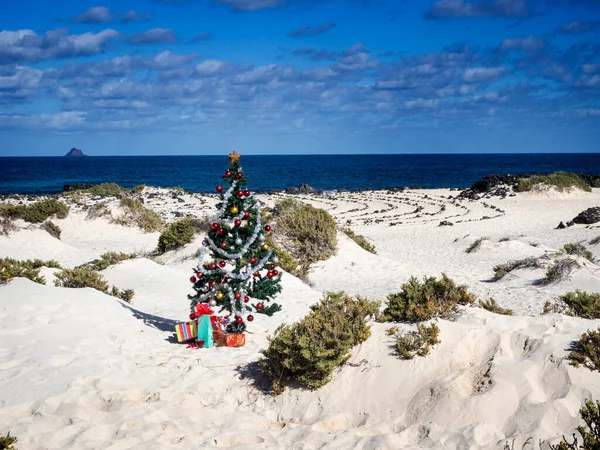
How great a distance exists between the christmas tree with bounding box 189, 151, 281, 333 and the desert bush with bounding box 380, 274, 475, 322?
183 cm

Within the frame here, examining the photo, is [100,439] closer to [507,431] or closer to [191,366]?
[191,366]

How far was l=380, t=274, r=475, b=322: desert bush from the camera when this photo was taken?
679 centimetres

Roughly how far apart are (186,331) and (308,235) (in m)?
8.46

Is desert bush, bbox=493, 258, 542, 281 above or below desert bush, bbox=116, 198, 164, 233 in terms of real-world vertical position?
below

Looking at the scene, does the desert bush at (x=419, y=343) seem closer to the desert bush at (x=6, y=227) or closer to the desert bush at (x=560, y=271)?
the desert bush at (x=560, y=271)

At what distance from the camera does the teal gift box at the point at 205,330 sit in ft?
25.3

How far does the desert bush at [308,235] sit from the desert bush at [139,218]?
323 inches

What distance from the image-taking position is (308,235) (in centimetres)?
1588

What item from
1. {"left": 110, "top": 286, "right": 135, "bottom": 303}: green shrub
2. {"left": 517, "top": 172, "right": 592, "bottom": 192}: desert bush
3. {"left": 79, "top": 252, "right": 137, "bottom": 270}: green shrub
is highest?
{"left": 517, "top": 172, "right": 592, "bottom": 192}: desert bush

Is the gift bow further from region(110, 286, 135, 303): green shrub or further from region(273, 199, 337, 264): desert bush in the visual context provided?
region(273, 199, 337, 264): desert bush

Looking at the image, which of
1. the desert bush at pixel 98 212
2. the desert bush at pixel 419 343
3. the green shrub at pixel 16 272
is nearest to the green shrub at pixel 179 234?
the green shrub at pixel 16 272

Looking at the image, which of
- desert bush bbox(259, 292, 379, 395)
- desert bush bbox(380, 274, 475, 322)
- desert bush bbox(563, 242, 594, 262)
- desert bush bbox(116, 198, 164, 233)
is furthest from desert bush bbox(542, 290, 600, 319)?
desert bush bbox(116, 198, 164, 233)

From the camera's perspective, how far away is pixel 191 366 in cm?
685

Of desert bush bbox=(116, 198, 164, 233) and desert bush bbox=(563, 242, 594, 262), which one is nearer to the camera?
desert bush bbox=(563, 242, 594, 262)
